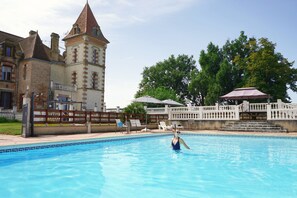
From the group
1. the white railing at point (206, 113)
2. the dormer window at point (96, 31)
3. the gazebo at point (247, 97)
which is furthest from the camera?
the dormer window at point (96, 31)

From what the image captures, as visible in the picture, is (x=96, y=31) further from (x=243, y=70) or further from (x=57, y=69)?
(x=243, y=70)

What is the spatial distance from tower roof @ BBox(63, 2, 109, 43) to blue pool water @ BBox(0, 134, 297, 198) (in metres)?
26.3

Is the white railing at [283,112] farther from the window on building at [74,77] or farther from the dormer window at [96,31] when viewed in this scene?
the dormer window at [96,31]

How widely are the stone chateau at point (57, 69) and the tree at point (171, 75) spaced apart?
19.1 metres

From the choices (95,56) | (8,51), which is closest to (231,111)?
(95,56)

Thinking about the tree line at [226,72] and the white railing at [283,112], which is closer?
the white railing at [283,112]

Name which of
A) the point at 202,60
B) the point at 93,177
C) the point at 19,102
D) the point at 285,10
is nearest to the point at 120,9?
the point at 285,10

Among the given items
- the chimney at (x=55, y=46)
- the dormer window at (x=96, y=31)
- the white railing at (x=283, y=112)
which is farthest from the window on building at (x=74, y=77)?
the white railing at (x=283, y=112)

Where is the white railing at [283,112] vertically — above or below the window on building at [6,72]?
below

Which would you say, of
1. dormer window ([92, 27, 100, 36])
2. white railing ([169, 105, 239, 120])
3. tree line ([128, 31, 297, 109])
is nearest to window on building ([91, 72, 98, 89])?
dormer window ([92, 27, 100, 36])

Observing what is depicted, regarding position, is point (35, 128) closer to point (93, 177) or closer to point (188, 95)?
point (93, 177)

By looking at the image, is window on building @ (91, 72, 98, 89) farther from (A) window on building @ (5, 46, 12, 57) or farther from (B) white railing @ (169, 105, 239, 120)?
(B) white railing @ (169, 105, 239, 120)

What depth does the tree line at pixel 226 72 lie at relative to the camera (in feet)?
99.2

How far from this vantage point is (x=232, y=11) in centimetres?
1533
